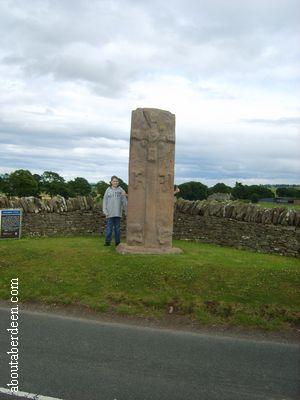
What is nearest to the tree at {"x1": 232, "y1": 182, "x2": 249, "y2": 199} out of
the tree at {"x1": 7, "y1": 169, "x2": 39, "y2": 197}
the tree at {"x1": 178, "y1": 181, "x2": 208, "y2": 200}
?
the tree at {"x1": 178, "y1": 181, "x2": 208, "y2": 200}

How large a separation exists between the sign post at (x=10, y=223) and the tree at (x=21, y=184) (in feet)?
95.9

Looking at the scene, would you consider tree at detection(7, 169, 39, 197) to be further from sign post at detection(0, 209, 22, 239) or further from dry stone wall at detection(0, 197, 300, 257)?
sign post at detection(0, 209, 22, 239)

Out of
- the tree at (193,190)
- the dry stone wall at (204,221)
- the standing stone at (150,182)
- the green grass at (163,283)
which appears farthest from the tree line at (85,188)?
the green grass at (163,283)

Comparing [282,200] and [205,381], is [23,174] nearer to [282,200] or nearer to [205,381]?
[282,200]

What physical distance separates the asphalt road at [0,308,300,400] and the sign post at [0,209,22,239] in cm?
644

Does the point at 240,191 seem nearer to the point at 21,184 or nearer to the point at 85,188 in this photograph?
the point at 85,188

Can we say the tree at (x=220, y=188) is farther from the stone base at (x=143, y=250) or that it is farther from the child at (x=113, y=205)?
the stone base at (x=143, y=250)

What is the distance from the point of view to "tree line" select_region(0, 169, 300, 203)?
2637cm

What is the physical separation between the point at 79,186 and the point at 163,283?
97.7 feet

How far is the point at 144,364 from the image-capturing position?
601 centimetres

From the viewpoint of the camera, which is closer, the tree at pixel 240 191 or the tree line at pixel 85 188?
the tree line at pixel 85 188

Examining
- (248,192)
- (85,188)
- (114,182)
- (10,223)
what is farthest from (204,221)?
(85,188)

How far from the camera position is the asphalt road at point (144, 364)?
523cm

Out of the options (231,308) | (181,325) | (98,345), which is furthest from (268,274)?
(98,345)
